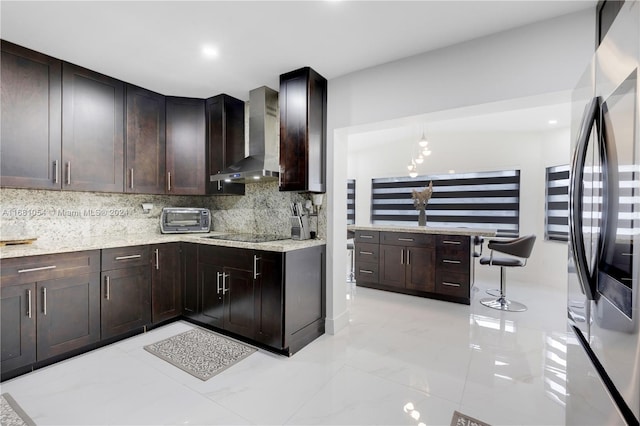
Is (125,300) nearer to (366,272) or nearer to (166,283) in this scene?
(166,283)

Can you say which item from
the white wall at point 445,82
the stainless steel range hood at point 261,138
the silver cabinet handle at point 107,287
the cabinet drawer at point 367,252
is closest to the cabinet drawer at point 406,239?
the cabinet drawer at point 367,252

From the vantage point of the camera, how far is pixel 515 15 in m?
1.92

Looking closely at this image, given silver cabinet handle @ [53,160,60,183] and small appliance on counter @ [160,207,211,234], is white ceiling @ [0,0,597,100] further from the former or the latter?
small appliance on counter @ [160,207,211,234]

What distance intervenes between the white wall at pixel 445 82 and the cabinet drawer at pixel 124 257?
1.85 m

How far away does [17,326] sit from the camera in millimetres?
2078

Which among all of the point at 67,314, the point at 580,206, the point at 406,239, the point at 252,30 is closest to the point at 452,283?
the point at 406,239

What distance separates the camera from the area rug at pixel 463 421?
164cm

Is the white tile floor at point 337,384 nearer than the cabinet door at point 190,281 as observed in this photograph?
Yes

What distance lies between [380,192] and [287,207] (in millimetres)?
3612

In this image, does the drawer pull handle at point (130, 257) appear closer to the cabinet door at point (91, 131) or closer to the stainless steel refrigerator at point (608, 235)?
the cabinet door at point (91, 131)

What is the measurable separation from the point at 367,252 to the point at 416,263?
0.77 meters

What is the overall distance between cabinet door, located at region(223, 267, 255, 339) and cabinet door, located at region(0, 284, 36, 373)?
1394 mm

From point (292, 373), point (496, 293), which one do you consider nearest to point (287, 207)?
point (292, 373)

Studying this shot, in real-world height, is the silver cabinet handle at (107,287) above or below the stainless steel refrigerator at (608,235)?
below
